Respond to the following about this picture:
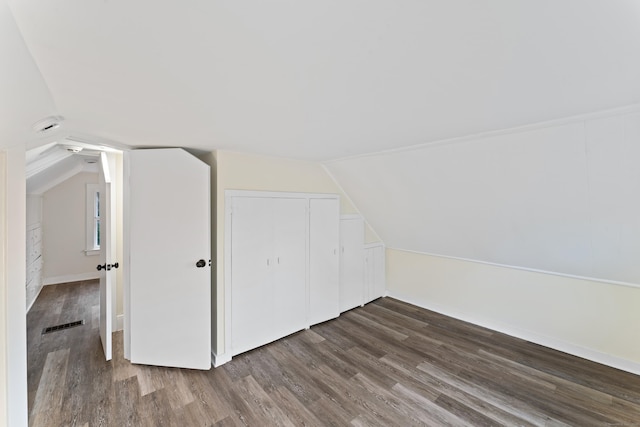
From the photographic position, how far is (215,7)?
709 millimetres

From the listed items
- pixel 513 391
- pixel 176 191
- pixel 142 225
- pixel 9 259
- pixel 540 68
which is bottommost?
pixel 513 391

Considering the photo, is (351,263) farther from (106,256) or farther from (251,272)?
(106,256)

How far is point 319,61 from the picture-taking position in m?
0.97

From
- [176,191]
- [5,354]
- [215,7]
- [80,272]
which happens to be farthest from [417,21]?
[80,272]

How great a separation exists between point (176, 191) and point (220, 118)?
1.03 meters

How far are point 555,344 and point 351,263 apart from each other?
7.77ft

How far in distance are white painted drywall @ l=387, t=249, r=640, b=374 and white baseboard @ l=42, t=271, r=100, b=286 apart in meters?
5.83

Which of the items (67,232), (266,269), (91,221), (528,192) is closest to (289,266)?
(266,269)

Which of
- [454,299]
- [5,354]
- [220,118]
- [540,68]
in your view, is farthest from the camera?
[454,299]

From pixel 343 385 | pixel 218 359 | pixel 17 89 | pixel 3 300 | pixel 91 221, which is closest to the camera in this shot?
pixel 17 89

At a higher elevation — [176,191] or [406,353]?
[176,191]

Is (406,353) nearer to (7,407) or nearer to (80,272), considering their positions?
(7,407)

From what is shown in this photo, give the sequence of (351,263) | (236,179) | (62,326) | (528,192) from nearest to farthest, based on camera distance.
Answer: (528,192) < (236,179) < (62,326) < (351,263)

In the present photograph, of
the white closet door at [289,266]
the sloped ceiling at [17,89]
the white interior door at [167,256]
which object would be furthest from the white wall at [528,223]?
the sloped ceiling at [17,89]
